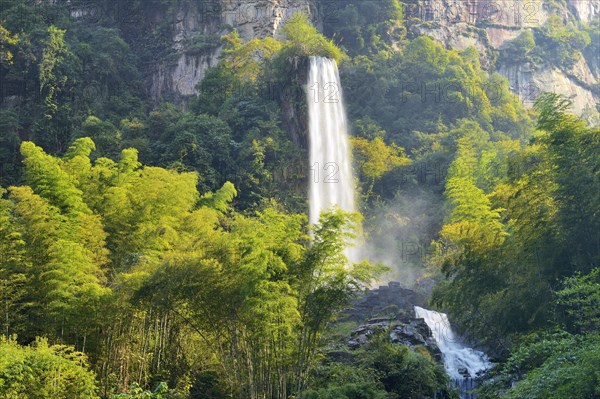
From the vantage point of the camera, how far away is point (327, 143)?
36688mm

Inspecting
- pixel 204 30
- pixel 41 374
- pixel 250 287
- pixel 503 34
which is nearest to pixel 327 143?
pixel 204 30

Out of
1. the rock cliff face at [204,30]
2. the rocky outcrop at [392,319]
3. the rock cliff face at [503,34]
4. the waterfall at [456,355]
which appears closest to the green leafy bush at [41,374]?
the rocky outcrop at [392,319]

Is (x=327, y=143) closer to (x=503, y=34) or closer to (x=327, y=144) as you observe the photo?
(x=327, y=144)

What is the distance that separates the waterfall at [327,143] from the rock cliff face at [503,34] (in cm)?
1453

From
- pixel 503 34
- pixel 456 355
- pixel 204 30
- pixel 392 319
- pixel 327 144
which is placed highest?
pixel 503 34

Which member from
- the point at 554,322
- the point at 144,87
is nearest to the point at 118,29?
the point at 144,87

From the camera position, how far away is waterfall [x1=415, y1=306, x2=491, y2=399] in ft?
69.8

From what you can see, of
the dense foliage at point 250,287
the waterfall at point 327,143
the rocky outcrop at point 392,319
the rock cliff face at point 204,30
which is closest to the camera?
the dense foliage at point 250,287

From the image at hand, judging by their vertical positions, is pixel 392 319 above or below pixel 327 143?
below

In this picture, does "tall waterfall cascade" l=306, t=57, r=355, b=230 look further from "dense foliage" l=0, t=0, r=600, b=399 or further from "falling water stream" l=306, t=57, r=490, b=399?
→ "dense foliage" l=0, t=0, r=600, b=399

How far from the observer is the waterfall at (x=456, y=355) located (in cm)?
2129

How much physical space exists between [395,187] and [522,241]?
1961cm

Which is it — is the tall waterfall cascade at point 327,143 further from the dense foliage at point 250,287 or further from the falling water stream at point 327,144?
the dense foliage at point 250,287

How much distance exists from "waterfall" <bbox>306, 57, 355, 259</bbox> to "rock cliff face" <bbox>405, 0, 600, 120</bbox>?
14529 millimetres
